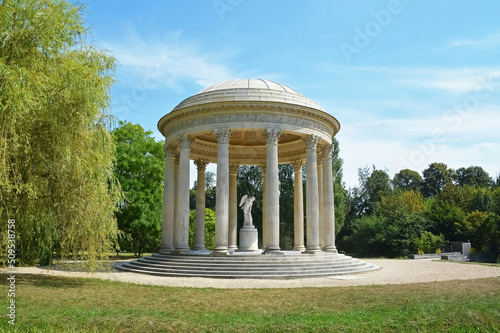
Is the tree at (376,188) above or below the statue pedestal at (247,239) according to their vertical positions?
above

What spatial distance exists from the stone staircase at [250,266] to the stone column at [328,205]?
364cm

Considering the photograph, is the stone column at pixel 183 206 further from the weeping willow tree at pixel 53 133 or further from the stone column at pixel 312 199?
the weeping willow tree at pixel 53 133

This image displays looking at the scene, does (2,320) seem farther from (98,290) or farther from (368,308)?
(368,308)

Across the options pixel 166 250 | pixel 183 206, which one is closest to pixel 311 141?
pixel 183 206

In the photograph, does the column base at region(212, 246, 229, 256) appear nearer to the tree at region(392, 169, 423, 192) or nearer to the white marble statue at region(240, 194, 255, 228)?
the white marble statue at region(240, 194, 255, 228)

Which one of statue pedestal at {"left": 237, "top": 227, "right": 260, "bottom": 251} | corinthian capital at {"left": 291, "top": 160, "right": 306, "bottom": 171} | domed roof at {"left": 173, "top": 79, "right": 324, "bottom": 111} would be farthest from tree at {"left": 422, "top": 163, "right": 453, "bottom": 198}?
domed roof at {"left": 173, "top": 79, "right": 324, "bottom": 111}

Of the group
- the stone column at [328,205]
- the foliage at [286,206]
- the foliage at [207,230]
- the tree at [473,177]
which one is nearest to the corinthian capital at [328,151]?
the stone column at [328,205]

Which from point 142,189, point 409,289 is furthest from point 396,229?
point 409,289

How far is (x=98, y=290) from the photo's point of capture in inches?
790

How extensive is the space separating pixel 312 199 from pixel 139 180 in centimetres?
2496

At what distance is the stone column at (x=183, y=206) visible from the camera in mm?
33969

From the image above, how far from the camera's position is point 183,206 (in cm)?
3419

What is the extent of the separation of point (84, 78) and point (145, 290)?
37.5 feet

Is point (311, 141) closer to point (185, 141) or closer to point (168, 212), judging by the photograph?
point (185, 141)
